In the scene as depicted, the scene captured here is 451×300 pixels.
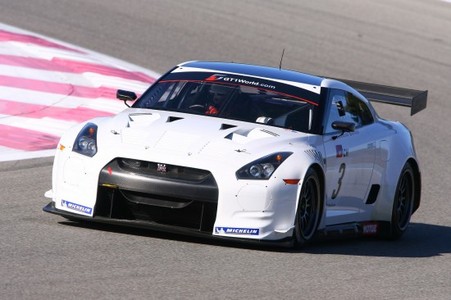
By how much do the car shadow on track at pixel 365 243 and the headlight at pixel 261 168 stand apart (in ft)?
1.41

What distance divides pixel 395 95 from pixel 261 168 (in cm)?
288

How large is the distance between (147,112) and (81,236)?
→ 1314mm

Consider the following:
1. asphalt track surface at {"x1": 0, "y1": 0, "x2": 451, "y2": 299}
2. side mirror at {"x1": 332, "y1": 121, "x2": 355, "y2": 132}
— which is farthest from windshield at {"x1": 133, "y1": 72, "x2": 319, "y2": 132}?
asphalt track surface at {"x1": 0, "y1": 0, "x2": 451, "y2": 299}

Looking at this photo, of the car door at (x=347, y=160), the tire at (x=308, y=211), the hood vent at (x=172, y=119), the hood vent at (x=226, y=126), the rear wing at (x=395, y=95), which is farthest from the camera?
the rear wing at (x=395, y=95)

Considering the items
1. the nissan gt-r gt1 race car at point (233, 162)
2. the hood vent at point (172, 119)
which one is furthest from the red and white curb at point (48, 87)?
the hood vent at point (172, 119)

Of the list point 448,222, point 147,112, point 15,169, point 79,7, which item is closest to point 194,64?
point 147,112

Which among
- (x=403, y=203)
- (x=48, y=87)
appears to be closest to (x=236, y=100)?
(x=403, y=203)

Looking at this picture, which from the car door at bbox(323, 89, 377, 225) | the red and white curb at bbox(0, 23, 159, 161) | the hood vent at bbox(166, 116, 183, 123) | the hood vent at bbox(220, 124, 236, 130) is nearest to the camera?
the hood vent at bbox(220, 124, 236, 130)

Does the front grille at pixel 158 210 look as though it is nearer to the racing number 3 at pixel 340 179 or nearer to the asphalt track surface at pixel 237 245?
the asphalt track surface at pixel 237 245

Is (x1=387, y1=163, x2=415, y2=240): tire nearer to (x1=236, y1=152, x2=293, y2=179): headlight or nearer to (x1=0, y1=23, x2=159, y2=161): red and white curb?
(x1=236, y1=152, x2=293, y2=179): headlight

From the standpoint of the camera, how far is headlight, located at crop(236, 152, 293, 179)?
753 cm

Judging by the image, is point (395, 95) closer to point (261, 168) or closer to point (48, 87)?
point (261, 168)

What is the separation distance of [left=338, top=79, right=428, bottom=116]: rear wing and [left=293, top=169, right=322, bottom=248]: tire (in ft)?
7.08

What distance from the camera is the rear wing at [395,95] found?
32.8 feet
